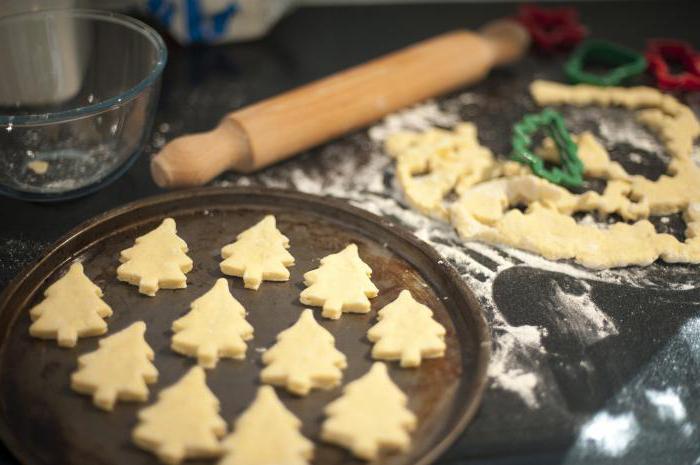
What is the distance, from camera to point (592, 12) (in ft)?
6.86

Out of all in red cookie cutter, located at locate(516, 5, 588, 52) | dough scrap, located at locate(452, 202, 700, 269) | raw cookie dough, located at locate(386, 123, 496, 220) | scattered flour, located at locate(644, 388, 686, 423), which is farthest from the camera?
red cookie cutter, located at locate(516, 5, 588, 52)

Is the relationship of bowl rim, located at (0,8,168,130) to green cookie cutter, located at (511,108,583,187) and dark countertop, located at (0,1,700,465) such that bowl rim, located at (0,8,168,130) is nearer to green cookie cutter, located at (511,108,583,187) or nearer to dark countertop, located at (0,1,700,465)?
dark countertop, located at (0,1,700,465)

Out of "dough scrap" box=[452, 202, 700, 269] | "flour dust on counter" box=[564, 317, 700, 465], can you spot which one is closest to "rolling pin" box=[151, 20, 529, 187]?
"dough scrap" box=[452, 202, 700, 269]

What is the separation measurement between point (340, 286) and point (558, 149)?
58 centimetres

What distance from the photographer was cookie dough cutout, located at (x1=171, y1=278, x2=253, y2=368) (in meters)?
1.04

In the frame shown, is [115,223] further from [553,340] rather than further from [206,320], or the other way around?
[553,340]

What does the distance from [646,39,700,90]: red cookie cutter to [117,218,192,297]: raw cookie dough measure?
1.13m

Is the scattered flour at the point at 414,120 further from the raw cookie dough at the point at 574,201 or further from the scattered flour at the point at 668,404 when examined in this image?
the scattered flour at the point at 668,404

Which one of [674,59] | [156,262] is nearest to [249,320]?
[156,262]

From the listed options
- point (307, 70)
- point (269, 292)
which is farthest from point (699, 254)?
point (307, 70)

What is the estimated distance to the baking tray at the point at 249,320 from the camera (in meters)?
0.94

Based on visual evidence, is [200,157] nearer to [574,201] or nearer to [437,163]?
[437,163]

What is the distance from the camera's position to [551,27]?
76.5 inches

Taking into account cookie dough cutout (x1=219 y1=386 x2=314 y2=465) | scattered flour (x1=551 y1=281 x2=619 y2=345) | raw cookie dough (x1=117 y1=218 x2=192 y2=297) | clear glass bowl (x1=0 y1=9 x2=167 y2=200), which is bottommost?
scattered flour (x1=551 y1=281 x2=619 y2=345)
